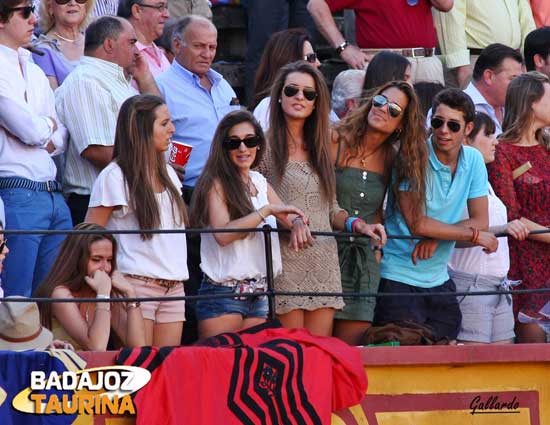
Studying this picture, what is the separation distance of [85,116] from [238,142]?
106 cm

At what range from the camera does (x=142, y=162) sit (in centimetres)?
743

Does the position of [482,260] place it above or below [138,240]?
below

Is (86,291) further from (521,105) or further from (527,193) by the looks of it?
(521,105)

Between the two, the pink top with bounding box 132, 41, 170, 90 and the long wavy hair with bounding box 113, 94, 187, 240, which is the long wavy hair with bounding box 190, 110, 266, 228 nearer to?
the long wavy hair with bounding box 113, 94, 187, 240

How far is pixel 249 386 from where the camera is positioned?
709 cm

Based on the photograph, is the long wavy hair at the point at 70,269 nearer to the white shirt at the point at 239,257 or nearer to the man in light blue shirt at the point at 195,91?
the white shirt at the point at 239,257

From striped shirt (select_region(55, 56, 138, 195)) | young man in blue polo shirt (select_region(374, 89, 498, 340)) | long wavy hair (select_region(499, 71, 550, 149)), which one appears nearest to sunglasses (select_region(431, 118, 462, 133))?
young man in blue polo shirt (select_region(374, 89, 498, 340))

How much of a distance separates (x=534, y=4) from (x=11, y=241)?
570cm

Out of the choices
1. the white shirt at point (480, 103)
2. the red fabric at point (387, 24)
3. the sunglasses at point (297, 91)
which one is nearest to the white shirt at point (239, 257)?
the sunglasses at point (297, 91)

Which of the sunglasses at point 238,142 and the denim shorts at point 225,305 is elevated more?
the sunglasses at point 238,142

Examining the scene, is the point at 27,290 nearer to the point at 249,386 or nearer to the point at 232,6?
the point at 249,386

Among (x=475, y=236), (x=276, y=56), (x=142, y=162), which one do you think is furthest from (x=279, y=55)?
(x=475, y=236)

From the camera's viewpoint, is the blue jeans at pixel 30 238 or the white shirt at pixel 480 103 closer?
the blue jeans at pixel 30 238

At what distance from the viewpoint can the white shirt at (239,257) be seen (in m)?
7.40
